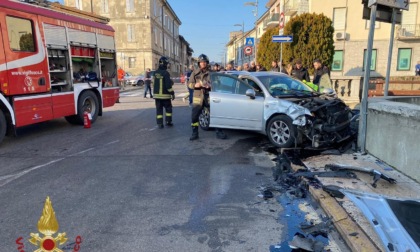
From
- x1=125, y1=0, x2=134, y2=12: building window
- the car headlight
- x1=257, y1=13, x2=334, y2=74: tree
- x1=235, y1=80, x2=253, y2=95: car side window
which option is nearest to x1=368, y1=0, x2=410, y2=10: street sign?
the car headlight

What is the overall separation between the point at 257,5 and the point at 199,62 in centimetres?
2133

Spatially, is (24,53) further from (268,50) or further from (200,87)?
(268,50)

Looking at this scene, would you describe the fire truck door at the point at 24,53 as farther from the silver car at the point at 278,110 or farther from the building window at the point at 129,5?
the building window at the point at 129,5

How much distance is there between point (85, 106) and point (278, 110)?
238 inches

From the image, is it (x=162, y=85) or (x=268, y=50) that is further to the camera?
(x=268, y=50)

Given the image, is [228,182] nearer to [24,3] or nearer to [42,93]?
[42,93]

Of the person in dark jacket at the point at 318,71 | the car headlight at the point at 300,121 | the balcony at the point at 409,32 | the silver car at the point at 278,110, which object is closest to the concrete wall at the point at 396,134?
the silver car at the point at 278,110

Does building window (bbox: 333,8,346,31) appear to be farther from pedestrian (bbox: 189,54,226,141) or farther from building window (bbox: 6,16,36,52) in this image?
building window (bbox: 6,16,36,52)

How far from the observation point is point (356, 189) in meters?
4.18

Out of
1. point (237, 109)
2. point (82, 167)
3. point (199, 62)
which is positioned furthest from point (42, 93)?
point (237, 109)

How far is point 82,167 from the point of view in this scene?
552 centimetres

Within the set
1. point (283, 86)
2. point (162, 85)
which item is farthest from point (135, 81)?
point (283, 86)

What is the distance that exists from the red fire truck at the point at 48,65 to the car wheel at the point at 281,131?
5.40 metres

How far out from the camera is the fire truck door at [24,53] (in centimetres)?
681
